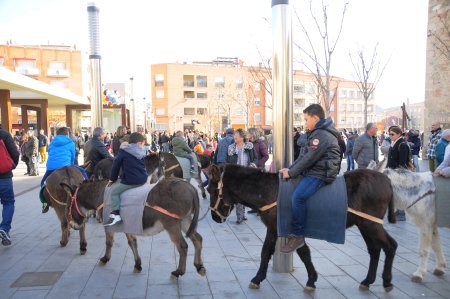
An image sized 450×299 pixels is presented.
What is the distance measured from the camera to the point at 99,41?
855 centimetres

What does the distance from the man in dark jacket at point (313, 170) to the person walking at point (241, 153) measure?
3.53m

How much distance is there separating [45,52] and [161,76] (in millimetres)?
18453

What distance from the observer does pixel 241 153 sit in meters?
7.95

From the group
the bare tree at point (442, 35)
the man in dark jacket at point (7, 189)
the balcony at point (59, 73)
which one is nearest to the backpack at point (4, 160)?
the man in dark jacket at point (7, 189)

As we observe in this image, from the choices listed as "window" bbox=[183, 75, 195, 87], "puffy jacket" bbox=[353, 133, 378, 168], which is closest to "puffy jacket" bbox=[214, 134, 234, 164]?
"puffy jacket" bbox=[353, 133, 378, 168]

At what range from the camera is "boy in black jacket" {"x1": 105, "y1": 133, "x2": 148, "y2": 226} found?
5.07 m

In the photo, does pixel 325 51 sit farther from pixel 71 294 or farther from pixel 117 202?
pixel 71 294

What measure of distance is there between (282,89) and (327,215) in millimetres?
1810

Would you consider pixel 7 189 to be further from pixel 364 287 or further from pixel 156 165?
pixel 364 287

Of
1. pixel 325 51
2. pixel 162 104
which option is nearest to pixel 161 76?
pixel 162 104

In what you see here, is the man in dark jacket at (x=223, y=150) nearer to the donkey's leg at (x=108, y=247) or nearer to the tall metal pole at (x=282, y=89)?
the tall metal pole at (x=282, y=89)

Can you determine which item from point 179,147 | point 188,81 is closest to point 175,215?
point 179,147

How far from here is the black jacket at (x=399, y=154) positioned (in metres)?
7.50

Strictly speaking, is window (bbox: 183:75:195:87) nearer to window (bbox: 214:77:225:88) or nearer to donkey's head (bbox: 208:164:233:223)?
window (bbox: 214:77:225:88)
